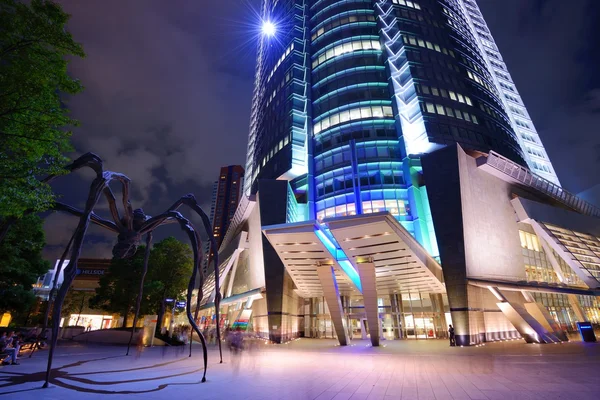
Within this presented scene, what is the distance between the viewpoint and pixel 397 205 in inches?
1270

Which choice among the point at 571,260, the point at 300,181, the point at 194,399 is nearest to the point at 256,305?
the point at 300,181

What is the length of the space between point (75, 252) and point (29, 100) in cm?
432

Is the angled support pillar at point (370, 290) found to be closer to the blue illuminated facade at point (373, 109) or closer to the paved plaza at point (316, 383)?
the blue illuminated facade at point (373, 109)

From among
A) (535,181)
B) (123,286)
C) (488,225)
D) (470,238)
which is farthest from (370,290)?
(535,181)

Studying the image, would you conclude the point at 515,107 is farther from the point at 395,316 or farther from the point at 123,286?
the point at 123,286

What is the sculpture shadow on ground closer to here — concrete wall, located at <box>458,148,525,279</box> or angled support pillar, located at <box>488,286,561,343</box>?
concrete wall, located at <box>458,148,525,279</box>

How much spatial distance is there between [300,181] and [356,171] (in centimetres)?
824

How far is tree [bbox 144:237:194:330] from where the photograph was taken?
1193 inches

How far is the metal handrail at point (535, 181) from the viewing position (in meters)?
30.4

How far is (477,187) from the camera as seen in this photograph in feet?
94.7

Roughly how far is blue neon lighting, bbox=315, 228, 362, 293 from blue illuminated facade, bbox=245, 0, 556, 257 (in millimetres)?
4474

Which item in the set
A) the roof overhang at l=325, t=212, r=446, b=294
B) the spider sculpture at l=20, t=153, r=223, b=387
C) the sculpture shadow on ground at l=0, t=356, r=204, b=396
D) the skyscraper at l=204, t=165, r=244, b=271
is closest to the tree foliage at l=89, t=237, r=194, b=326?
the sculpture shadow on ground at l=0, t=356, r=204, b=396

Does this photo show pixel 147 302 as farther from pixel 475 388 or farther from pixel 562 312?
pixel 562 312

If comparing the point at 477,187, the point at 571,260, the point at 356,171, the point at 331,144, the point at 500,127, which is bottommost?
the point at 571,260
